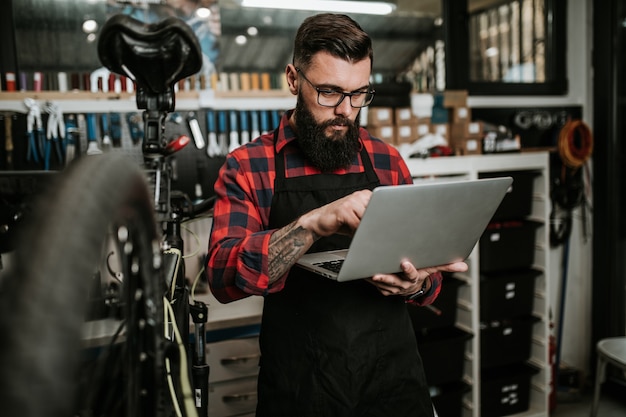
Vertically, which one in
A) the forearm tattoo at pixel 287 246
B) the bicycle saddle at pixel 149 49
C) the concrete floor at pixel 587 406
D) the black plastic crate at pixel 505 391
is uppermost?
the bicycle saddle at pixel 149 49

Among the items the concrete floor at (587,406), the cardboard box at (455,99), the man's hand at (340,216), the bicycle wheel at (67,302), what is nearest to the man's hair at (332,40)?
the man's hand at (340,216)

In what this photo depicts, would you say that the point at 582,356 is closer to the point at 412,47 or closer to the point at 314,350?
the point at 412,47

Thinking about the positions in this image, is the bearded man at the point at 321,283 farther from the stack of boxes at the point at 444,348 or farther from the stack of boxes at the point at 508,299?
the stack of boxes at the point at 508,299

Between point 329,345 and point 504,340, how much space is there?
187cm

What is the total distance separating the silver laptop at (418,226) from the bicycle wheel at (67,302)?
0.51m

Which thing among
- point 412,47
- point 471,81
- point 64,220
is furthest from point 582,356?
point 64,220

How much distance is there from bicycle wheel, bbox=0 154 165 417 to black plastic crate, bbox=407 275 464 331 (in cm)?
221

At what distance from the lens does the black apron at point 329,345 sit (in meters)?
1.31

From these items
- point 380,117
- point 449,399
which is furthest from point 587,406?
point 380,117

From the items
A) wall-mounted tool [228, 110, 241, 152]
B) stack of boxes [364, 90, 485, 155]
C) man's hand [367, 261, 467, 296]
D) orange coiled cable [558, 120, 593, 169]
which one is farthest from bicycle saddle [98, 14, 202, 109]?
orange coiled cable [558, 120, 593, 169]

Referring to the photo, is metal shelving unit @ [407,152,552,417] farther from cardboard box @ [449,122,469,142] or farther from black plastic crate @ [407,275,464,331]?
cardboard box @ [449,122,469,142]

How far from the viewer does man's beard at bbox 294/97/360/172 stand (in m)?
1.36

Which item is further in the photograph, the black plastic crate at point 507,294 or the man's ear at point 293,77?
the black plastic crate at point 507,294

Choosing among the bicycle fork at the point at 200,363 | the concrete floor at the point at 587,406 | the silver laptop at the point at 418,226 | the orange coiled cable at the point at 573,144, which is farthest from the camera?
the orange coiled cable at the point at 573,144
